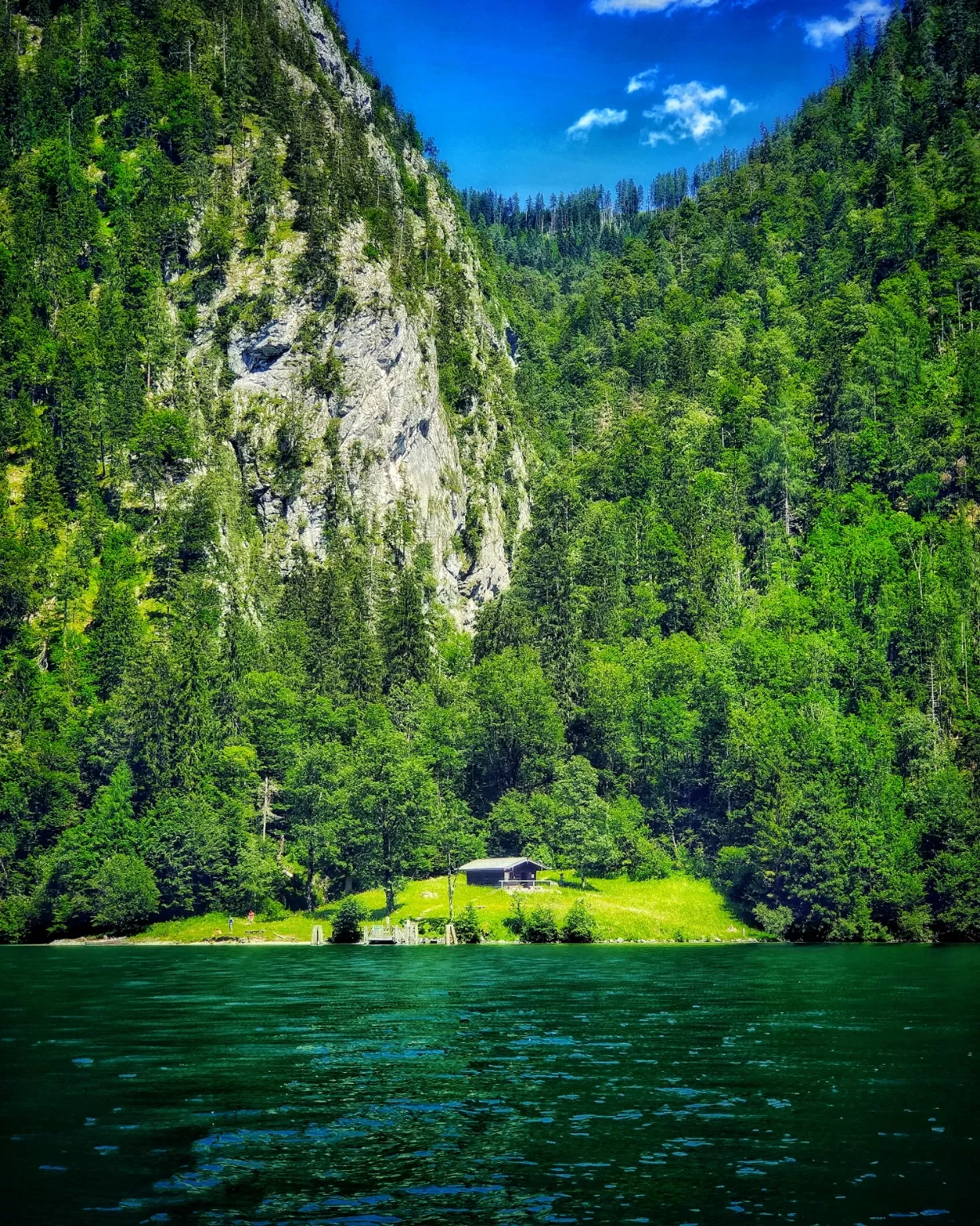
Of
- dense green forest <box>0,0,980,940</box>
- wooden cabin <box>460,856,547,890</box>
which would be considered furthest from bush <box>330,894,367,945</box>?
wooden cabin <box>460,856,547,890</box>

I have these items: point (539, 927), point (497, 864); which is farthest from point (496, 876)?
point (539, 927)

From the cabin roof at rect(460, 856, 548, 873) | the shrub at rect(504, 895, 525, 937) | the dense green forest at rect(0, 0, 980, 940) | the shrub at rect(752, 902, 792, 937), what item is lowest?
the shrub at rect(752, 902, 792, 937)

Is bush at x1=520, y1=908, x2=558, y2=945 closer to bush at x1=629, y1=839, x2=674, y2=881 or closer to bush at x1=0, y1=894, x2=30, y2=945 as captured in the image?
bush at x1=629, y1=839, x2=674, y2=881

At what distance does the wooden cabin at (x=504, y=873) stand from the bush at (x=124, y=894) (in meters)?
32.5

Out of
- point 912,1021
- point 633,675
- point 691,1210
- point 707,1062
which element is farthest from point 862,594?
point 691,1210

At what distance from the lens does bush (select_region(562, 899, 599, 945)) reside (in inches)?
4011

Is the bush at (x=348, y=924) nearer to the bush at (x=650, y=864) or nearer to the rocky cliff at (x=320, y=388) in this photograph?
the bush at (x=650, y=864)

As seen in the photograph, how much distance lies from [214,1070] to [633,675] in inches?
4526

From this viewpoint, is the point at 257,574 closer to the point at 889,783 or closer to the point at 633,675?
the point at 633,675

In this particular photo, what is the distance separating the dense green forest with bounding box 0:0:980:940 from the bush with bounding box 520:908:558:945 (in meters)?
19.8

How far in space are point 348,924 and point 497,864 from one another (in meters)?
24.0

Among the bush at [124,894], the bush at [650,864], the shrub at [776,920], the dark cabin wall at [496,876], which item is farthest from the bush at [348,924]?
the shrub at [776,920]

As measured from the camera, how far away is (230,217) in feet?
643

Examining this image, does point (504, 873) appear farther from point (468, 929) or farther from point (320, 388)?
point (320, 388)
